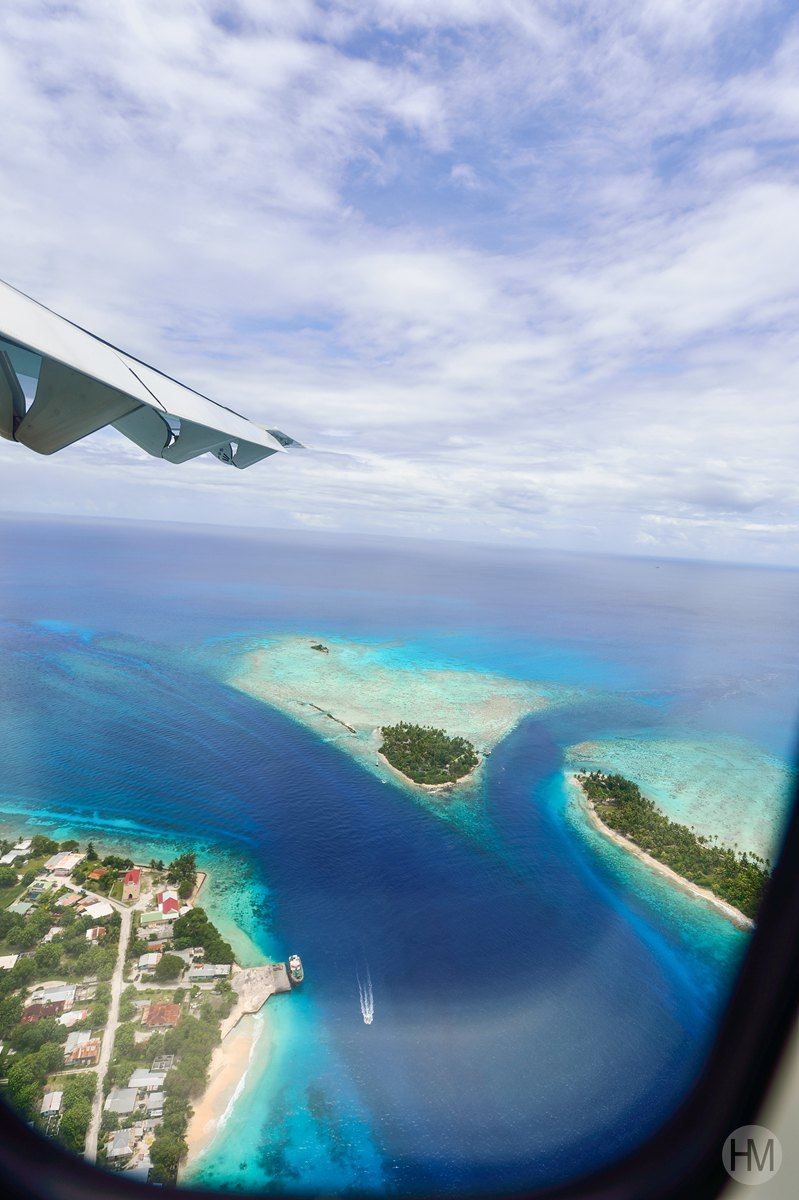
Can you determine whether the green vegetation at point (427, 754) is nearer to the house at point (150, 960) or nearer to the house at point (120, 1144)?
the house at point (150, 960)

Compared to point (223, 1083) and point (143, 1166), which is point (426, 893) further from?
point (143, 1166)

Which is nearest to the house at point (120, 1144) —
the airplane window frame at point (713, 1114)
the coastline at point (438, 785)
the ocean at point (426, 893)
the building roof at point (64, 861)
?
the ocean at point (426, 893)

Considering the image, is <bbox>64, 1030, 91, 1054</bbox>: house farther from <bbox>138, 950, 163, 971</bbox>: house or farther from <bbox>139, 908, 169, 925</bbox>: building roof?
<bbox>139, 908, 169, 925</bbox>: building roof

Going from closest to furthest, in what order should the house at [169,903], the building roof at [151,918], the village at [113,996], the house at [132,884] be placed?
1. the village at [113,996]
2. the building roof at [151,918]
3. the house at [169,903]
4. the house at [132,884]

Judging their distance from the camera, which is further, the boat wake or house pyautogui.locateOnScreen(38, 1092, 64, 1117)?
the boat wake

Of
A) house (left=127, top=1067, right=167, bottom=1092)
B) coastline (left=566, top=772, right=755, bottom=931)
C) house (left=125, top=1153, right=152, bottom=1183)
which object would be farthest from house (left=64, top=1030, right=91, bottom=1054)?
coastline (left=566, top=772, right=755, bottom=931)

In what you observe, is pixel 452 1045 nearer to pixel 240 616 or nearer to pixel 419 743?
pixel 419 743

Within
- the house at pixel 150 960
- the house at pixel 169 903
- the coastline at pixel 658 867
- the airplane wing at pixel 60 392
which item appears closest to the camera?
the airplane wing at pixel 60 392
